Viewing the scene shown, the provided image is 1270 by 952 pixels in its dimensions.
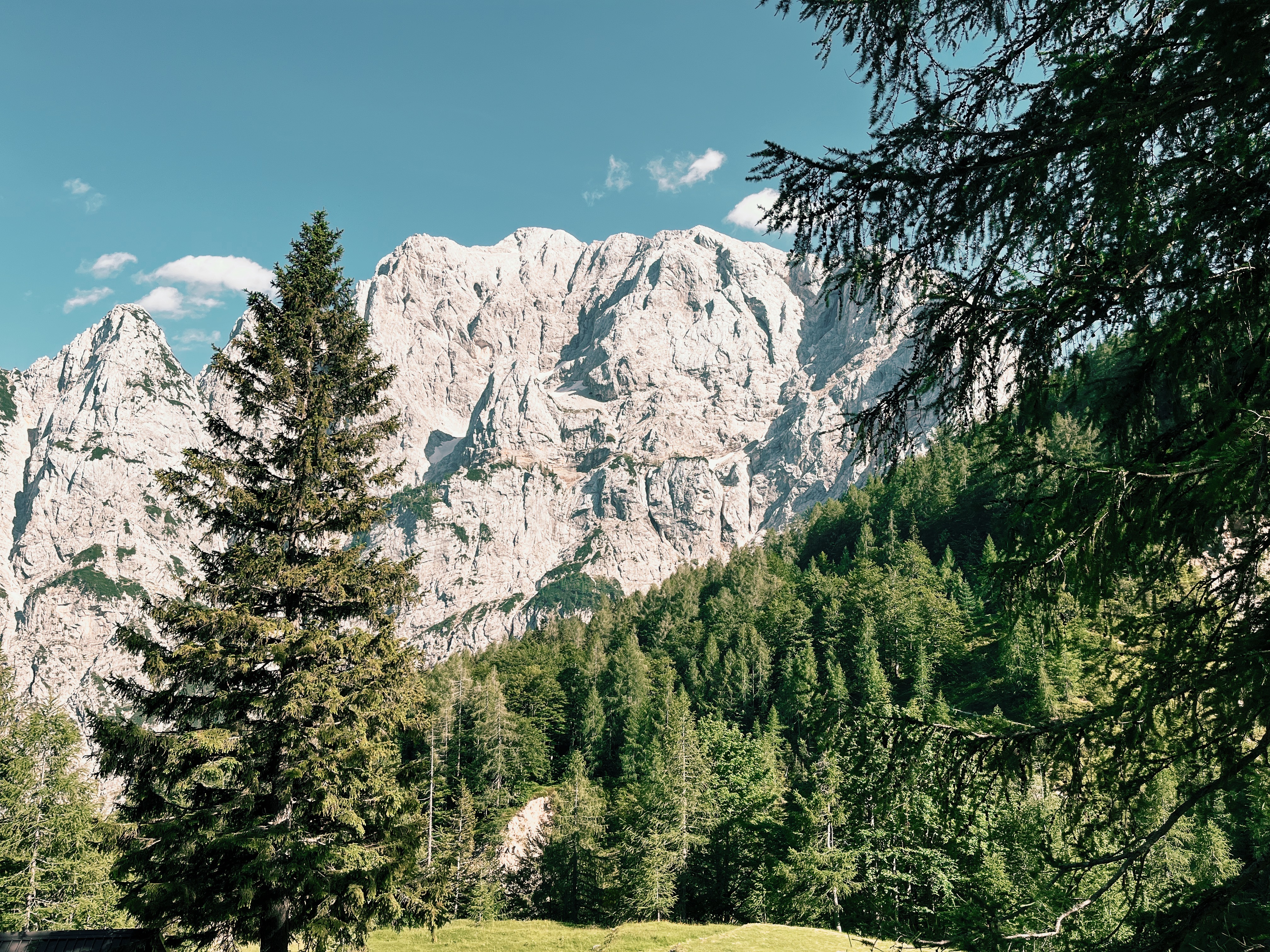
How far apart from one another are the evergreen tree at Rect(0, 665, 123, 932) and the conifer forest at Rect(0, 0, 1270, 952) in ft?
0.47

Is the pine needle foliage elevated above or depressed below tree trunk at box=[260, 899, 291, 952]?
above

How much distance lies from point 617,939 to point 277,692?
2104 cm

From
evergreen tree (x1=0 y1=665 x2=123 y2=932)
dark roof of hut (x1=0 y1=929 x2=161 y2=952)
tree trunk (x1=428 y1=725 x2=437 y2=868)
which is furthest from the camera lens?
tree trunk (x1=428 y1=725 x2=437 y2=868)

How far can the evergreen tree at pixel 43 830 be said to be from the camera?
70.0 feet

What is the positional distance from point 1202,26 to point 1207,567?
3669 mm

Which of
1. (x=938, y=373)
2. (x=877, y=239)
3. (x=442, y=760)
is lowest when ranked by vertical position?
(x=442, y=760)

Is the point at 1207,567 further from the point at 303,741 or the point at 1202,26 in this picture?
the point at 303,741

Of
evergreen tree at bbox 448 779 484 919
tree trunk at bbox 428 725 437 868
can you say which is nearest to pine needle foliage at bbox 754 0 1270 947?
evergreen tree at bbox 448 779 484 919

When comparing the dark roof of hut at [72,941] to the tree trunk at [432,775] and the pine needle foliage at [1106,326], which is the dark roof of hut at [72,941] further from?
the tree trunk at [432,775]

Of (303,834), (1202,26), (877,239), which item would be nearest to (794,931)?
(303,834)

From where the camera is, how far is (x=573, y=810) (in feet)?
134

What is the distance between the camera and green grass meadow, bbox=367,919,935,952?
1886cm

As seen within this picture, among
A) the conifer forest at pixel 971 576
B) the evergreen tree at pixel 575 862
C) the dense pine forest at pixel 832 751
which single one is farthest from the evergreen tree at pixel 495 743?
the conifer forest at pixel 971 576

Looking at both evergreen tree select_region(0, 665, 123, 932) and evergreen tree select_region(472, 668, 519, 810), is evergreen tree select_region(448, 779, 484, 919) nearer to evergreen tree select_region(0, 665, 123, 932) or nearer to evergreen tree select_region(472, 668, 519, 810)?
evergreen tree select_region(472, 668, 519, 810)
